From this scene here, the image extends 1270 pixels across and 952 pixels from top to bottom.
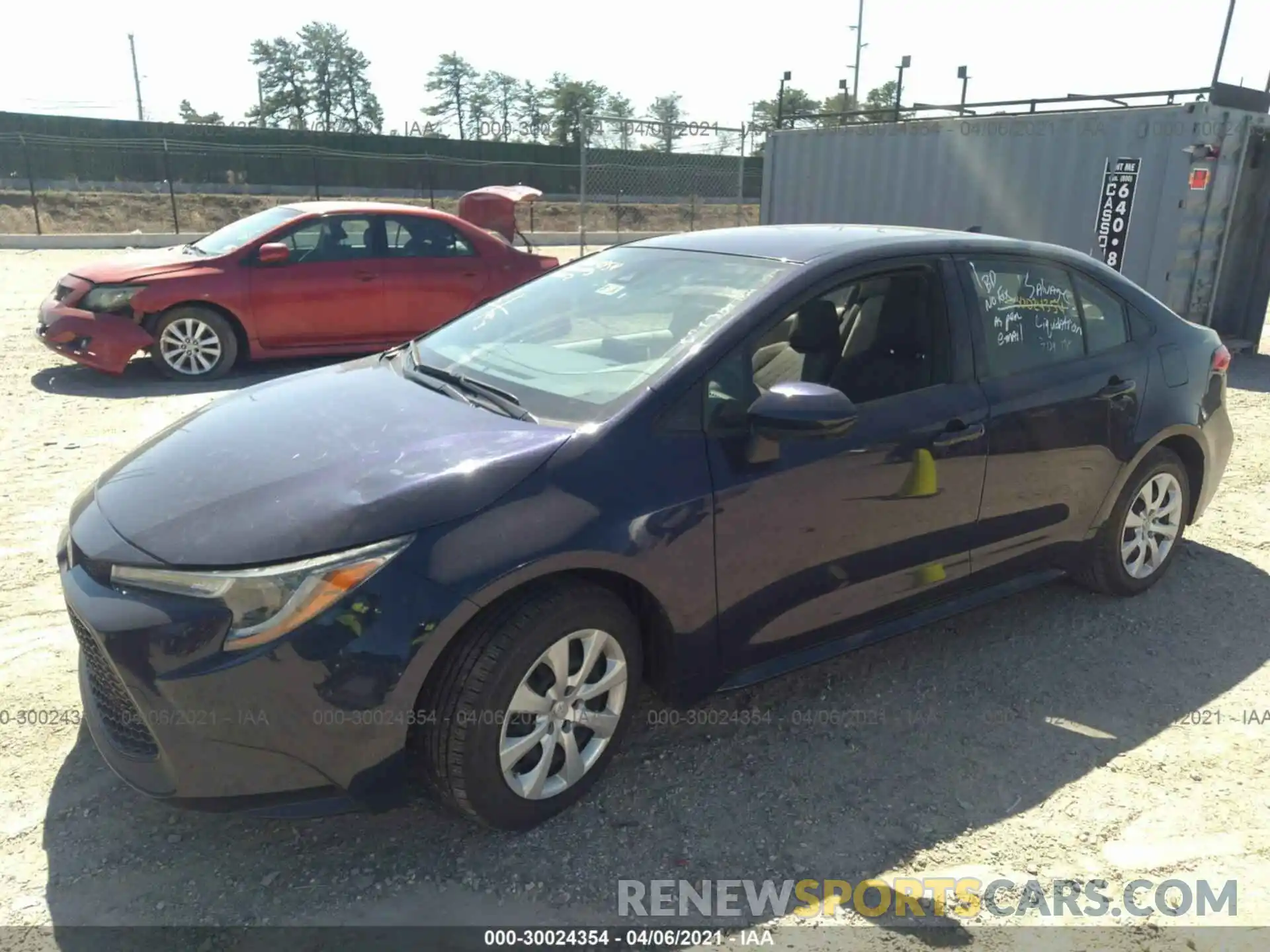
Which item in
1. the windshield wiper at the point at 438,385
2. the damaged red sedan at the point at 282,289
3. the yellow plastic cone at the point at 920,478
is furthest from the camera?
the damaged red sedan at the point at 282,289

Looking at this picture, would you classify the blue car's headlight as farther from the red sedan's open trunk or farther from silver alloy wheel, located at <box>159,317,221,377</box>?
the red sedan's open trunk

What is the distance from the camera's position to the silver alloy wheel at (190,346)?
7711mm

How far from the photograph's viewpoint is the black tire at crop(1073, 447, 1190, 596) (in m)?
4.07

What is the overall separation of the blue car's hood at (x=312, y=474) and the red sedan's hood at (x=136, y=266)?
5.26 metres

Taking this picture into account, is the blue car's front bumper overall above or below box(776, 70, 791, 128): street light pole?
below

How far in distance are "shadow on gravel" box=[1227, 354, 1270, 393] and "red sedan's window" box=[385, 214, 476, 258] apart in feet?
24.3

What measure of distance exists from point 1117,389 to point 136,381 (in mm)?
7308

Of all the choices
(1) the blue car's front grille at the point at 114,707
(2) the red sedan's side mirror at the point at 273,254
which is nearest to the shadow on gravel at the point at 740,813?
(1) the blue car's front grille at the point at 114,707

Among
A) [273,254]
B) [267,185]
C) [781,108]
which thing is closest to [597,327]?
[273,254]

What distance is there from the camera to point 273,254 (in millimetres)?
7891

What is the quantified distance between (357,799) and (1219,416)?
4156 millimetres

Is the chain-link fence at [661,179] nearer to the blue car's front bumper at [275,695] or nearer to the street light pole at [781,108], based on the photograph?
the street light pole at [781,108]

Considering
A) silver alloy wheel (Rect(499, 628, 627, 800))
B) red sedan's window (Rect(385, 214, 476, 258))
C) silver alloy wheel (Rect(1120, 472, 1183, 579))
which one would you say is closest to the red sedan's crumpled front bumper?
red sedan's window (Rect(385, 214, 476, 258))

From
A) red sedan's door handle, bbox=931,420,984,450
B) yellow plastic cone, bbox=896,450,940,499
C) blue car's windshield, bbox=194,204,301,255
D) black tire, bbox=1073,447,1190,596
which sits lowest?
black tire, bbox=1073,447,1190,596
